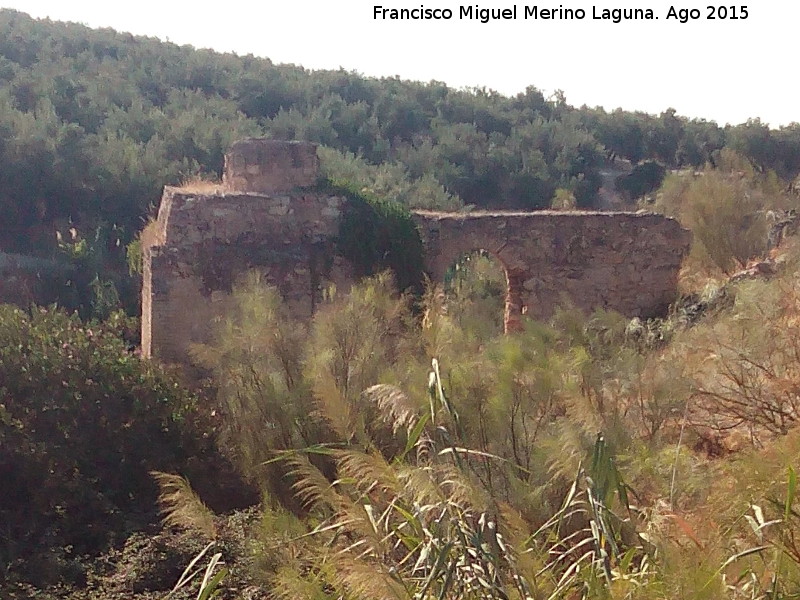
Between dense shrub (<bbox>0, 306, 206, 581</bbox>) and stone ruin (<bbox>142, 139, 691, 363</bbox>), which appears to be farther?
stone ruin (<bbox>142, 139, 691, 363</bbox>)

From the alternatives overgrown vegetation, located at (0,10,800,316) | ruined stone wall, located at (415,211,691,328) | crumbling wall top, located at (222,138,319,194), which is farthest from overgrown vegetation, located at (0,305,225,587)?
overgrown vegetation, located at (0,10,800,316)

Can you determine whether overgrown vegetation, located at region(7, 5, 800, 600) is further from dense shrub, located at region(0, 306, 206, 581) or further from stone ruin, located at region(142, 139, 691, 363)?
stone ruin, located at region(142, 139, 691, 363)

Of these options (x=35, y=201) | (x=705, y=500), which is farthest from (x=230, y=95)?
(x=705, y=500)

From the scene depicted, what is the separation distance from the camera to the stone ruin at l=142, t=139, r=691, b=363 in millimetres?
7762

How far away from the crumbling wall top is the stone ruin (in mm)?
11

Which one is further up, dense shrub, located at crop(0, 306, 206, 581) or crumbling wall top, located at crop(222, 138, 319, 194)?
crumbling wall top, located at crop(222, 138, 319, 194)

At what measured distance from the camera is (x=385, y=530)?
2727 millimetres

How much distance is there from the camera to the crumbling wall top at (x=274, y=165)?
8367 mm

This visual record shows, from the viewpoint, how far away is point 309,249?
8.27 metres

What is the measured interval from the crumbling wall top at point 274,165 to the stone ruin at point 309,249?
1 cm

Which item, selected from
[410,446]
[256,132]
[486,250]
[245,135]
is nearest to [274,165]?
[486,250]

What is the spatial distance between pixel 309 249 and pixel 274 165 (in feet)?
3.25

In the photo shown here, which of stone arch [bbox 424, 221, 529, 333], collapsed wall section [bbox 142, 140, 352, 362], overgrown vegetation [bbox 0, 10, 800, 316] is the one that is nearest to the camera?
collapsed wall section [bbox 142, 140, 352, 362]

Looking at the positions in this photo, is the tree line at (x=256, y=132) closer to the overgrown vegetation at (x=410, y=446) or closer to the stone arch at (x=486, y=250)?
the overgrown vegetation at (x=410, y=446)
